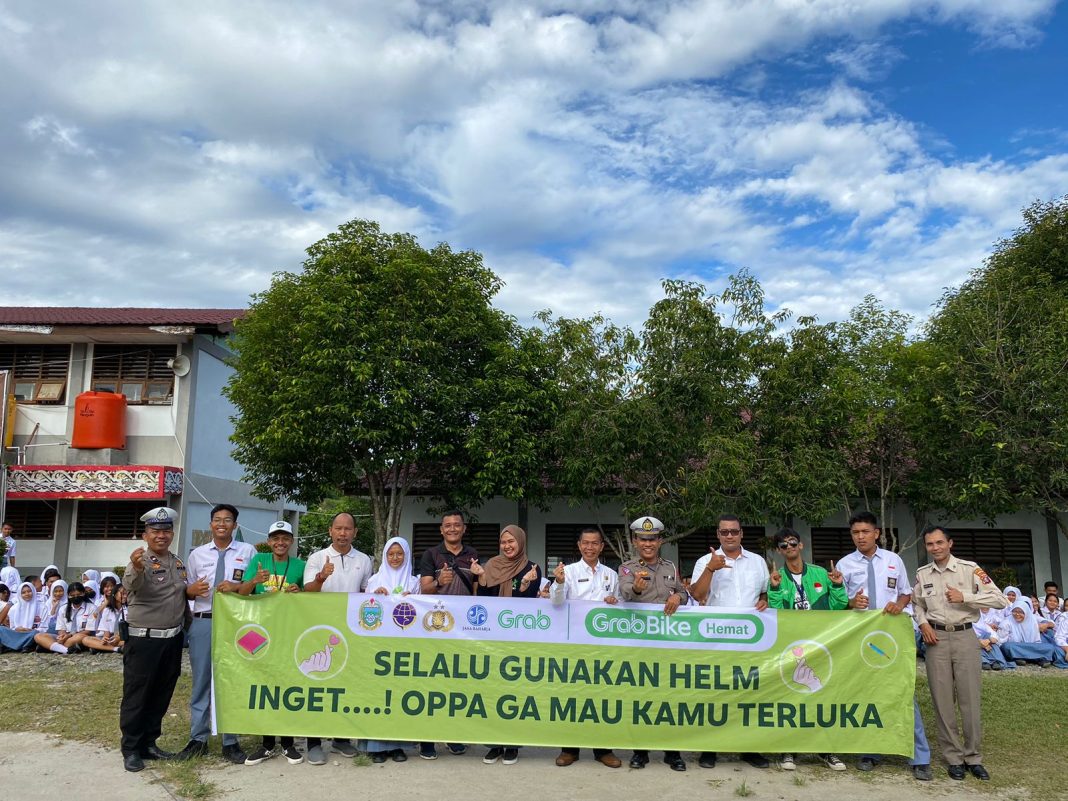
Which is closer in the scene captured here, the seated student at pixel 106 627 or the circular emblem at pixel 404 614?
the circular emblem at pixel 404 614

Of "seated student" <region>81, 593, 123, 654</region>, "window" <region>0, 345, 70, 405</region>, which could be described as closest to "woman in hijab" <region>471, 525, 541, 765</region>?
"seated student" <region>81, 593, 123, 654</region>

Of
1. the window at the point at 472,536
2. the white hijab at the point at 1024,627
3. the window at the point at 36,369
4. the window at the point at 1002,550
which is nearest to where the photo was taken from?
the white hijab at the point at 1024,627

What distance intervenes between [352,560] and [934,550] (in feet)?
14.1

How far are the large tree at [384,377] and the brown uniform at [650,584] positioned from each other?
274 inches

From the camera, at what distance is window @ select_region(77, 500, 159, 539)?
17250 millimetres

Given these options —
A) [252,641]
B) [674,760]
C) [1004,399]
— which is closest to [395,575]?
[252,641]

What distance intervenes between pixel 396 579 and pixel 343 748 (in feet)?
4.10

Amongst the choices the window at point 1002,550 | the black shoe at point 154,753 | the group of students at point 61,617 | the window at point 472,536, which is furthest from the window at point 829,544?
the black shoe at point 154,753

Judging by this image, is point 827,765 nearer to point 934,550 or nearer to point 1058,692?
point 934,550

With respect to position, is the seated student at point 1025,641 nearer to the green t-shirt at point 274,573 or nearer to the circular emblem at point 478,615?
the circular emblem at point 478,615

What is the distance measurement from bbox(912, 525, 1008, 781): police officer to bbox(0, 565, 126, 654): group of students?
10576mm

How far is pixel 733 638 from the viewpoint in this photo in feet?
19.3

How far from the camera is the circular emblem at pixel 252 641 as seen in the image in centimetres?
595

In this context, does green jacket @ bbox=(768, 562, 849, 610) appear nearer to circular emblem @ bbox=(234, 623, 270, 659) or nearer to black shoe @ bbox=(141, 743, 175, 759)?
circular emblem @ bbox=(234, 623, 270, 659)
